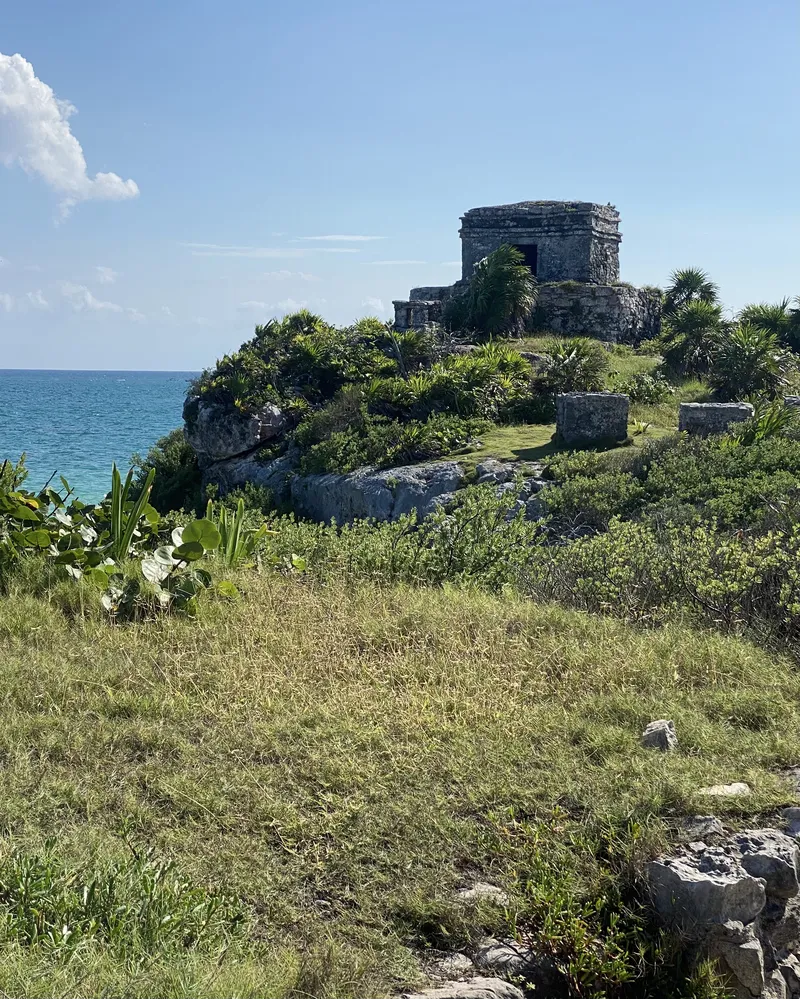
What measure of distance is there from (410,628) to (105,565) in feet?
7.67

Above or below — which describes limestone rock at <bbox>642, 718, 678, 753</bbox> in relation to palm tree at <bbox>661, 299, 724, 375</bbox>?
below

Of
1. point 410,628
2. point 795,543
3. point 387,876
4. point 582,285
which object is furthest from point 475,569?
point 582,285

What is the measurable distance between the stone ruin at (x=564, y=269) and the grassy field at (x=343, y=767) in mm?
20882

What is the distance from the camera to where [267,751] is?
3.96 meters

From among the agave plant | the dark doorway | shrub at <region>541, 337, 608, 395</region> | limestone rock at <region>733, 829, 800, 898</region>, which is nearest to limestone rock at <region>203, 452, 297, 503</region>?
shrub at <region>541, 337, 608, 395</region>

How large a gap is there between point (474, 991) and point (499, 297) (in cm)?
2241

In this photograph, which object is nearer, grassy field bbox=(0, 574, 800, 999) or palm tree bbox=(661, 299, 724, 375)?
grassy field bbox=(0, 574, 800, 999)

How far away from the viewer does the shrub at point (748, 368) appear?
1895 centimetres

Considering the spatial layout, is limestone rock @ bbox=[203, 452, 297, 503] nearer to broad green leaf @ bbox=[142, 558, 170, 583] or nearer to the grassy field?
broad green leaf @ bbox=[142, 558, 170, 583]

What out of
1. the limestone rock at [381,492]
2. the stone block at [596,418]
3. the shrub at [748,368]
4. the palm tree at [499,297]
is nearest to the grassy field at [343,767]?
the limestone rock at [381,492]

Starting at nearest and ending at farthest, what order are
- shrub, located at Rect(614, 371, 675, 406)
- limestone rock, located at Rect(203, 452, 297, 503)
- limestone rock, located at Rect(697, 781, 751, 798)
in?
1. limestone rock, located at Rect(697, 781, 751, 798)
2. limestone rock, located at Rect(203, 452, 297, 503)
3. shrub, located at Rect(614, 371, 675, 406)

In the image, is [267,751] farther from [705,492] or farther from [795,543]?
[705,492]

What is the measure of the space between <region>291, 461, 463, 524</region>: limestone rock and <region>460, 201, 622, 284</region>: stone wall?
520 inches

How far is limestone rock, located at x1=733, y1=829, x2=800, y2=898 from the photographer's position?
3.21m
